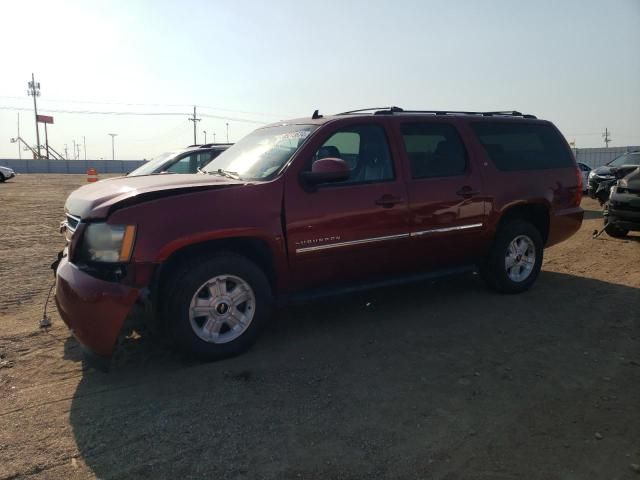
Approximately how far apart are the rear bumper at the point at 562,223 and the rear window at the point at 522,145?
58cm

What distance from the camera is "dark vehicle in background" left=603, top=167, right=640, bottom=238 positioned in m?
8.34

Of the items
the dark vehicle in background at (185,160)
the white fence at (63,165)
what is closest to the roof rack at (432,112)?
the dark vehicle in background at (185,160)

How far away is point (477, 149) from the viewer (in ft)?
18.0

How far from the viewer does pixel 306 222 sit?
421cm

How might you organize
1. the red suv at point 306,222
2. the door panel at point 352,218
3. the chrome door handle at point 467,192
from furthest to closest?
1. the chrome door handle at point 467,192
2. the door panel at point 352,218
3. the red suv at point 306,222

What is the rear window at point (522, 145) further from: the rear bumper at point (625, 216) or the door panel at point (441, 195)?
the rear bumper at point (625, 216)

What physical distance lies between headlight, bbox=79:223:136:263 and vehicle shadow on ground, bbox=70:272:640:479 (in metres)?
0.91

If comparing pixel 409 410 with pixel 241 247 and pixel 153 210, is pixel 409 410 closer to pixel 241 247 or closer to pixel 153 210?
pixel 241 247

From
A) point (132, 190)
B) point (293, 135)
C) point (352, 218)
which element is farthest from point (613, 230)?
point (132, 190)

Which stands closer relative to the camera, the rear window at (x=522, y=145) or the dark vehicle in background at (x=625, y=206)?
the rear window at (x=522, y=145)

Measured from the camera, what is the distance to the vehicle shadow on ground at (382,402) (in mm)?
2729

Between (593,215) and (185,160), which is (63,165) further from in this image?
(593,215)

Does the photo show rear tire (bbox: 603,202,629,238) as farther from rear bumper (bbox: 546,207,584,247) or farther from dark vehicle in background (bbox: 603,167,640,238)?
rear bumper (bbox: 546,207,584,247)

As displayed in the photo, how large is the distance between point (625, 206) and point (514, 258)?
4029 millimetres
